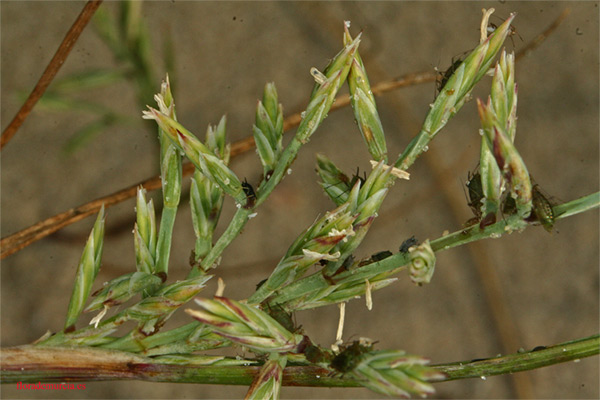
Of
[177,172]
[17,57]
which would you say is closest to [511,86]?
[177,172]

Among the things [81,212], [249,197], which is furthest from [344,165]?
[249,197]

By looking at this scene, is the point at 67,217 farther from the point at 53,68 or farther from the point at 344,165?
the point at 344,165

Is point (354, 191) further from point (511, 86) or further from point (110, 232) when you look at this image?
point (110, 232)

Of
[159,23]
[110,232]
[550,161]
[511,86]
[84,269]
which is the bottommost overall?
[84,269]

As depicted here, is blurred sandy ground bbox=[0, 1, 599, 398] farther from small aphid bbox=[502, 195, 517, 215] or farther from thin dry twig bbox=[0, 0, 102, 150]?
small aphid bbox=[502, 195, 517, 215]

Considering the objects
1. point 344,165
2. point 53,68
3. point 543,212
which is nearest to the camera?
point 543,212

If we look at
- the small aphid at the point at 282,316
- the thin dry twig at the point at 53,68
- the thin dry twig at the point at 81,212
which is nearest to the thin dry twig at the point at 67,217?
the thin dry twig at the point at 81,212

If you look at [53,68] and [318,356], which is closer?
[318,356]
